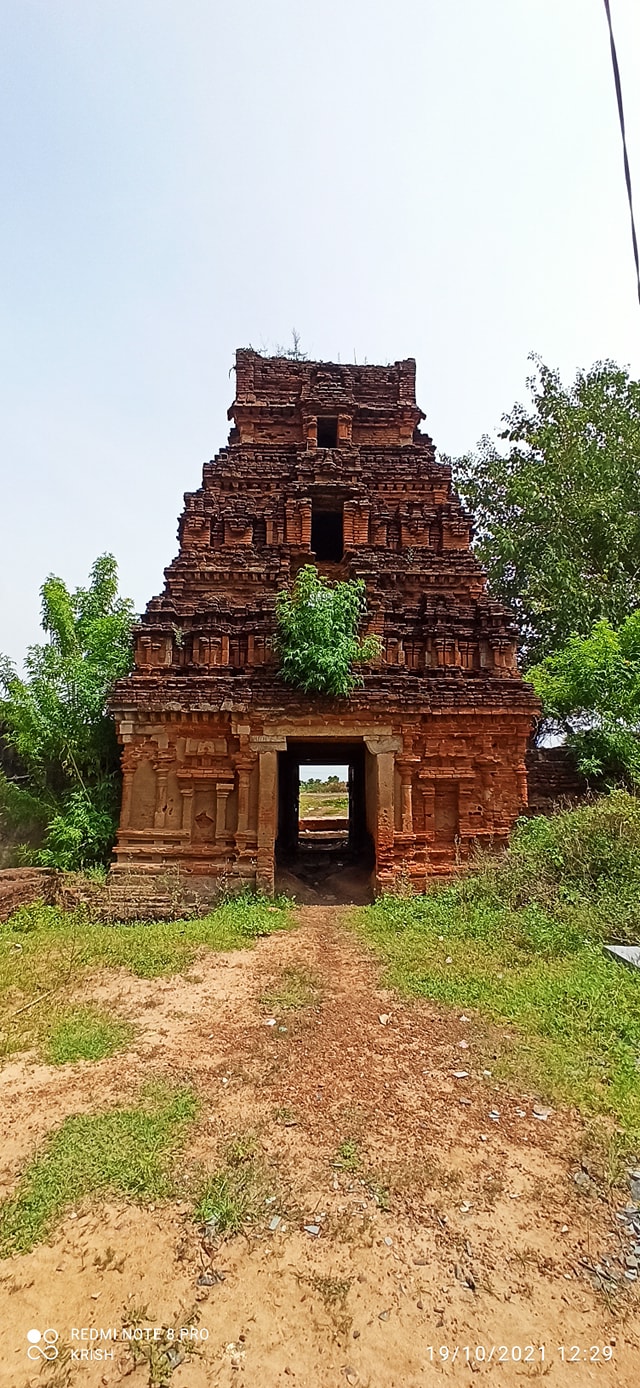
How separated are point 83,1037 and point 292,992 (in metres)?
2.10

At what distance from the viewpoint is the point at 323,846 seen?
1783cm

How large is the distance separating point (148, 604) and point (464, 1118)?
9090mm

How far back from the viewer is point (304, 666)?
10.2 m

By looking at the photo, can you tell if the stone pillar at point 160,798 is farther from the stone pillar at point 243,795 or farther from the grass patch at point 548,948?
the grass patch at point 548,948

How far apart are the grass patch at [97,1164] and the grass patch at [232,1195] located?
0.77 feet

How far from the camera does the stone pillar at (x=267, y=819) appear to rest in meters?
10.2

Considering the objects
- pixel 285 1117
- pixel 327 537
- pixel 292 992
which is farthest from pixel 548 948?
pixel 327 537

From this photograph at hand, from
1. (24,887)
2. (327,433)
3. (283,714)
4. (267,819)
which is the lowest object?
(24,887)

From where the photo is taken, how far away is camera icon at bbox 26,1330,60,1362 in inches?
107

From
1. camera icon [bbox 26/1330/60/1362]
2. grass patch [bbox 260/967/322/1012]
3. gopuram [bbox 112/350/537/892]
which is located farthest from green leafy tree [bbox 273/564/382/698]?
camera icon [bbox 26/1330/60/1362]

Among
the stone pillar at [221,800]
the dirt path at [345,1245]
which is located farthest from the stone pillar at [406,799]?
the dirt path at [345,1245]

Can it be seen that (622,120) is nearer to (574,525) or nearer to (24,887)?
(24,887)

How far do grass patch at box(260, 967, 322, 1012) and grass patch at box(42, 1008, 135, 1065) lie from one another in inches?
54.8

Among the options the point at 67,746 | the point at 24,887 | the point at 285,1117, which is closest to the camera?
the point at 285,1117
